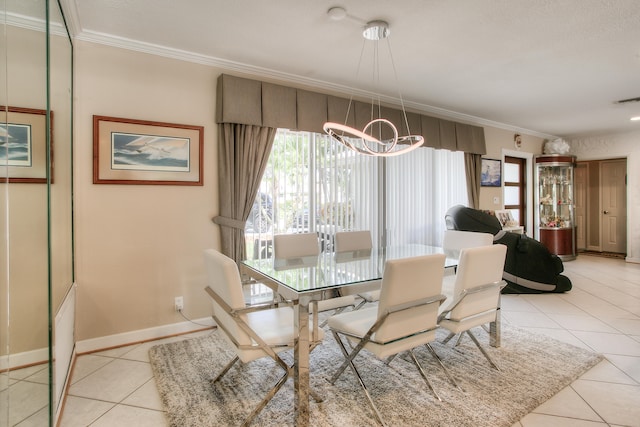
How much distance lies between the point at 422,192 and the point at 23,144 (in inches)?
172

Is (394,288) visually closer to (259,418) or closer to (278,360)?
(278,360)

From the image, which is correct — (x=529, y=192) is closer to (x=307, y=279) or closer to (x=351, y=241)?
(x=351, y=241)

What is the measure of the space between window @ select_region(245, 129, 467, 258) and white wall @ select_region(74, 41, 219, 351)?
23.9 inches

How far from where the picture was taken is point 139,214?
289 cm

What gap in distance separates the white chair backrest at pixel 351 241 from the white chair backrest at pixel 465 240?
0.77 m

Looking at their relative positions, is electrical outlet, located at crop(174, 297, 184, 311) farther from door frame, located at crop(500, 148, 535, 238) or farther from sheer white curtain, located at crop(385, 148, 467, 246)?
door frame, located at crop(500, 148, 535, 238)

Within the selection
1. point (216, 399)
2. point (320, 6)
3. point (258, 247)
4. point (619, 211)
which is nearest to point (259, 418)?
point (216, 399)

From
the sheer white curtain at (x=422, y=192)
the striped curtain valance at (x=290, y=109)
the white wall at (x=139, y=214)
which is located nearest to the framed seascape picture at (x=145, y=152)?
the white wall at (x=139, y=214)

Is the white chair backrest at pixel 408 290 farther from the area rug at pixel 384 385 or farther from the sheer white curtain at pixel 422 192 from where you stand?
the sheer white curtain at pixel 422 192

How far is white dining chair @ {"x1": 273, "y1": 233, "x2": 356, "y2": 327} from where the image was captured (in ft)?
9.20

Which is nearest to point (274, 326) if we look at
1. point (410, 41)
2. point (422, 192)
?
point (410, 41)

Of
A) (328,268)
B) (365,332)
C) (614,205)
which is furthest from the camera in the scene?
(614,205)

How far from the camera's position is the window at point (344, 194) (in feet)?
11.7

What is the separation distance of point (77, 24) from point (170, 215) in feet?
5.12
